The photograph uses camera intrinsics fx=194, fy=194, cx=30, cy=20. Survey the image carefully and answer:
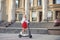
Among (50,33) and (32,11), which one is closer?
(50,33)

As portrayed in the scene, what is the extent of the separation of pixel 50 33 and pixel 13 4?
17.5 meters

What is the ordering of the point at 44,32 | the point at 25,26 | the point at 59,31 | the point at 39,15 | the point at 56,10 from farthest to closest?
the point at 39,15
the point at 56,10
the point at 44,32
the point at 59,31
the point at 25,26

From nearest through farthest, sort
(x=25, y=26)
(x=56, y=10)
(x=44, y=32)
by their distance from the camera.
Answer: (x=25, y=26) < (x=44, y=32) < (x=56, y=10)

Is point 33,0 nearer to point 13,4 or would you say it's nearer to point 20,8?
point 20,8

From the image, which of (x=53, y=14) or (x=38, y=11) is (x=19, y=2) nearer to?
(x=38, y=11)

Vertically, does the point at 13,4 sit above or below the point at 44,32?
above

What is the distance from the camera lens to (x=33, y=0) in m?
50.1

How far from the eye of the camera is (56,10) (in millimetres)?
45906

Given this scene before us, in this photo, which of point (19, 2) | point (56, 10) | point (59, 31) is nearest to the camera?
point (59, 31)

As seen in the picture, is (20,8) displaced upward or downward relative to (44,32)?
upward

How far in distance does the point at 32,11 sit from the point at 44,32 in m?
28.0

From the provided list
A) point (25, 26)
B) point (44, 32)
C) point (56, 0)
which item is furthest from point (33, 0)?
point (25, 26)

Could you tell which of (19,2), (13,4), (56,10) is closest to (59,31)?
(13,4)

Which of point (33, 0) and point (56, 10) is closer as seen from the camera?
point (56, 10)
